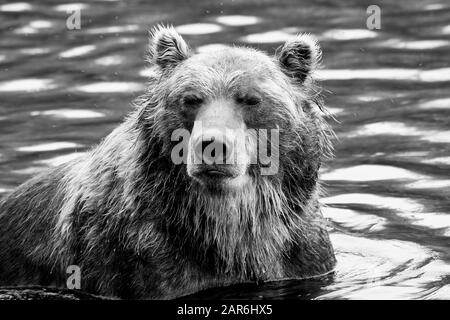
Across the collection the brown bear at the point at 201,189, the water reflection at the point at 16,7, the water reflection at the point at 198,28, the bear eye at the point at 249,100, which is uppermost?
the water reflection at the point at 16,7

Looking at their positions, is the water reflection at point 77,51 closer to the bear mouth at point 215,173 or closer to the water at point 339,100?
the water at point 339,100

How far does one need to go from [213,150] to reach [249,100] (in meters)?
0.67

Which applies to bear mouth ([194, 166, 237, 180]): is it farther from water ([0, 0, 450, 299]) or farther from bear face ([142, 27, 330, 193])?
water ([0, 0, 450, 299])

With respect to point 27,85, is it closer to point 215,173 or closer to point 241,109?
point 241,109

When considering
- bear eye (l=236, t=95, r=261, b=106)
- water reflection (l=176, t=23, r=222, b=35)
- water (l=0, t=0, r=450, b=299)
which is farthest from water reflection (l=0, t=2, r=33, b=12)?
bear eye (l=236, t=95, r=261, b=106)

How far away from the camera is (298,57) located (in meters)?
9.84

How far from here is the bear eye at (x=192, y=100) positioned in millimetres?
9352

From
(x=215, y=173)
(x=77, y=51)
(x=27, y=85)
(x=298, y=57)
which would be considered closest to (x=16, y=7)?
(x=77, y=51)

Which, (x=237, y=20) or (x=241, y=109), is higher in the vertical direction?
(x=237, y=20)

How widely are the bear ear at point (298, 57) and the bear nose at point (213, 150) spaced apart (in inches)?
47.8

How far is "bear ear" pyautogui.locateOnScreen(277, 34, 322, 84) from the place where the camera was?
9.81m

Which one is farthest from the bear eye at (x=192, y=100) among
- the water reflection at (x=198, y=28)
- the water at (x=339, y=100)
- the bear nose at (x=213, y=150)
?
the water reflection at (x=198, y=28)

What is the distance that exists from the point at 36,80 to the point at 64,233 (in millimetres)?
6781
